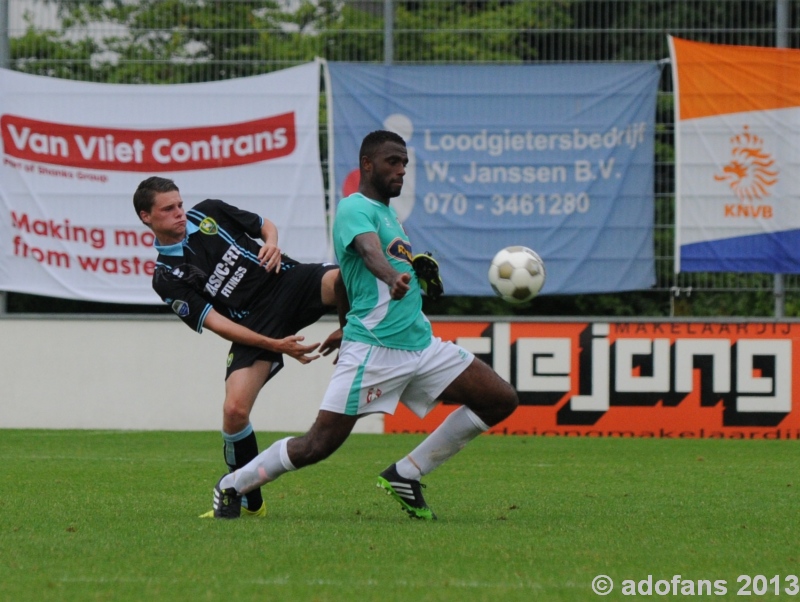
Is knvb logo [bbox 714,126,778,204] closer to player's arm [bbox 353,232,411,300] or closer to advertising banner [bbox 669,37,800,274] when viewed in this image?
advertising banner [bbox 669,37,800,274]

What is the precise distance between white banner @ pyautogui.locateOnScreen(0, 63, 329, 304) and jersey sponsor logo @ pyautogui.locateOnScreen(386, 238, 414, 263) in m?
7.83

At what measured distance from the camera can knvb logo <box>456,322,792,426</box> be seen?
44.6 ft

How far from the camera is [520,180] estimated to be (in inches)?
562

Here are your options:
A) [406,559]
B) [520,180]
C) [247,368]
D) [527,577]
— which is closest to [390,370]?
[247,368]

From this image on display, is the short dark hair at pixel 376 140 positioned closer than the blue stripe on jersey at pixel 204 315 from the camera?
Yes

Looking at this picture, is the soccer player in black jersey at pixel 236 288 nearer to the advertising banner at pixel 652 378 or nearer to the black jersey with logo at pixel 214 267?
the black jersey with logo at pixel 214 267

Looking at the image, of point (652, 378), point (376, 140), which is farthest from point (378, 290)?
point (652, 378)

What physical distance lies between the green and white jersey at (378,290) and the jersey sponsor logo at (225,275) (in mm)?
825

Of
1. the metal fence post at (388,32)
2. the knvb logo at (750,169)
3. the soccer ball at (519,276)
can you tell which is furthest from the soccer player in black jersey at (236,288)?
the knvb logo at (750,169)

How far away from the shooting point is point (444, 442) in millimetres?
6918

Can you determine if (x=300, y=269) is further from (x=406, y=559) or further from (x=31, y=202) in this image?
(x=31, y=202)

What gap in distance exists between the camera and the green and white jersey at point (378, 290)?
6.52 meters

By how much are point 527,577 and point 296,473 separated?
5.07m

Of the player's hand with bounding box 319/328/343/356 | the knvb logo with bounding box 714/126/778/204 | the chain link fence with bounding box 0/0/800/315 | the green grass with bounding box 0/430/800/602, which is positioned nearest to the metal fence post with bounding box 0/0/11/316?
the chain link fence with bounding box 0/0/800/315
